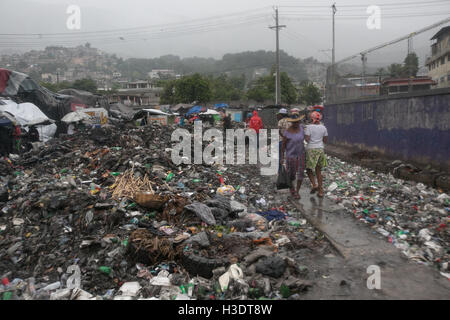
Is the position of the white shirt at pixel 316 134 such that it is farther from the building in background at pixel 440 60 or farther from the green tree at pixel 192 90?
the green tree at pixel 192 90

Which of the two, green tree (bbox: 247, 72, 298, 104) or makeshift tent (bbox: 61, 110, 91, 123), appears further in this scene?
green tree (bbox: 247, 72, 298, 104)

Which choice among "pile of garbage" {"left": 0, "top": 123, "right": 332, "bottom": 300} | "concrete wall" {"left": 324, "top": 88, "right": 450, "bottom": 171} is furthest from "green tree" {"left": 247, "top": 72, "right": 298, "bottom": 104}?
"pile of garbage" {"left": 0, "top": 123, "right": 332, "bottom": 300}

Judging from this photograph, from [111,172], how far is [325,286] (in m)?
5.55

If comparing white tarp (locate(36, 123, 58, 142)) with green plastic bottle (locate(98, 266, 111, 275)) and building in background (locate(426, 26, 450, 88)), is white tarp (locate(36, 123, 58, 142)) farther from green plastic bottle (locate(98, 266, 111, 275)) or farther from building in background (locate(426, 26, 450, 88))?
building in background (locate(426, 26, 450, 88))

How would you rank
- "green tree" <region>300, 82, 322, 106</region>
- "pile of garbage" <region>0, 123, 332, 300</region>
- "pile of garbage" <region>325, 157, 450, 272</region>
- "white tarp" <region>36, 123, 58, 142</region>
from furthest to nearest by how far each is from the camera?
"green tree" <region>300, 82, 322, 106</region> → "white tarp" <region>36, 123, 58, 142</region> → "pile of garbage" <region>325, 157, 450, 272</region> → "pile of garbage" <region>0, 123, 332, 300</region>

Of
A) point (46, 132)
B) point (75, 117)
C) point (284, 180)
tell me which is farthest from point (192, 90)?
point (284, 180)

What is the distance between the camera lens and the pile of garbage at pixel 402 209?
12.3 ft

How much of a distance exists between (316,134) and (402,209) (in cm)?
179

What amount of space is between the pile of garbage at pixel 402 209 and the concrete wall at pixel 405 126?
0.81 m

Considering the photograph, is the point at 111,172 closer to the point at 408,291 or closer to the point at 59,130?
the point at 408,291

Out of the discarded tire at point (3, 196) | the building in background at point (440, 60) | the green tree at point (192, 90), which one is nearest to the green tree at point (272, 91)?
the green tree at point (192, 90)

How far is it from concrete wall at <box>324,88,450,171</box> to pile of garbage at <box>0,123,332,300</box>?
3356mm

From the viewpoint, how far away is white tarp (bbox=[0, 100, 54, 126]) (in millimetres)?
13742

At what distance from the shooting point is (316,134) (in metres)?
5.69
